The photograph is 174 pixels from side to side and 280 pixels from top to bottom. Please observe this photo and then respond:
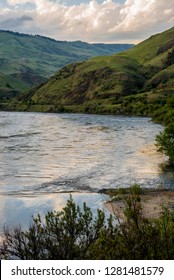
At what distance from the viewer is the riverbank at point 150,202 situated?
113ft

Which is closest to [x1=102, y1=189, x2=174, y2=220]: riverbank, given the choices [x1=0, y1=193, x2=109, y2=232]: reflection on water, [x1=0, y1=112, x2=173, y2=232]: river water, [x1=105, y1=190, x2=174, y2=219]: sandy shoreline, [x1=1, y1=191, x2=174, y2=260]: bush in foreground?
[x1=105, y1=190, x2=174, y2=219]: sandy shoreline

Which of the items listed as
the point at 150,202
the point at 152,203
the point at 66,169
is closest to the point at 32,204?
the point at 150,202

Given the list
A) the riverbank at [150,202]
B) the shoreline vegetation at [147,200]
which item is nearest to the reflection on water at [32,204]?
the shoreline vegetation at [147,200]

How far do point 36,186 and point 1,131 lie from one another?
214 feet

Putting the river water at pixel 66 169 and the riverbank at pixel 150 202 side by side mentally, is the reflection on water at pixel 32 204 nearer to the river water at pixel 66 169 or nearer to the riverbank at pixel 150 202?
the river water at pixel 66 169

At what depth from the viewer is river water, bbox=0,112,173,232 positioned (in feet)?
129

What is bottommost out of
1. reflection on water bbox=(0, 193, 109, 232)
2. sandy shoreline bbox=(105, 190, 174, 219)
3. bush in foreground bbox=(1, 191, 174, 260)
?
reflection on water bbox=(0, 193, 109, 232)

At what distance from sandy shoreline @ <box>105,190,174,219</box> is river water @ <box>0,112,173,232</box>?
1962 mm

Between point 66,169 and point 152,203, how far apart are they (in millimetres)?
20827

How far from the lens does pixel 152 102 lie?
578 feet

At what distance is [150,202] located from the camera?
125ft

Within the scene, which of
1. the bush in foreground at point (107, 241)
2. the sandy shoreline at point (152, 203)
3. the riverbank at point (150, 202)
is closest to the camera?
the bush in foreground at point (107, 241)

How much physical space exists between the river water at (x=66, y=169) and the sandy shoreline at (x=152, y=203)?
1962 millimetres

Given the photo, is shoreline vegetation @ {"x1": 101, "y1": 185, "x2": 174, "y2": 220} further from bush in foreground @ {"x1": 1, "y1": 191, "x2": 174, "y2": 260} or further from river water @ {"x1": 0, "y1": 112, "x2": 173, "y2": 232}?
bush in foreground @ {"x1": 1, "y1": 191, "x2": 174, "y2": 260}
